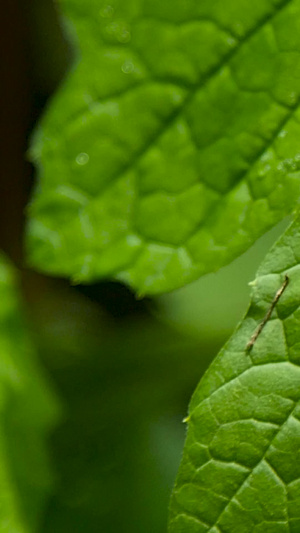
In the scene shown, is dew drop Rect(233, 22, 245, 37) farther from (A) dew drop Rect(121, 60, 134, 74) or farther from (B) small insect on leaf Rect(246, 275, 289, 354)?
(B) small insect on leaf Rect(246, 275, 289, 354)

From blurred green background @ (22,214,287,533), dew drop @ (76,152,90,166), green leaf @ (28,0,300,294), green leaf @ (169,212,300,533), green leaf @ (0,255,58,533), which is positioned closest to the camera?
green leaf @ (169,212,300,533)

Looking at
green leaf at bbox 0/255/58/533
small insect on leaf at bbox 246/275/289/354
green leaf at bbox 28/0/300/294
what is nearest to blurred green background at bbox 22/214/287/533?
green leaf at bbox 0/255/58/533

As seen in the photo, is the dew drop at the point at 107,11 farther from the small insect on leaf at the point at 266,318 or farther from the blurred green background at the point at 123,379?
the blurred green background at the point at 123,379

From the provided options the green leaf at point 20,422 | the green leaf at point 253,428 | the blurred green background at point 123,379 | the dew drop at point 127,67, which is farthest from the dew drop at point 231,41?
the blurred green background at point 123,379

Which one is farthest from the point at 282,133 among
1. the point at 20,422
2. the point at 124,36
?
the point at 20,422

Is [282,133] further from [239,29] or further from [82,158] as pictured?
[82,158]
